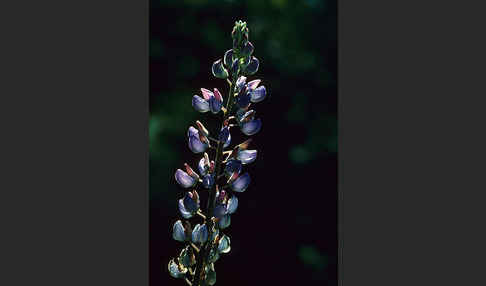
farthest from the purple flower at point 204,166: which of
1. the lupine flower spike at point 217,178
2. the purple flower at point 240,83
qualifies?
the purple flower at point 240,83

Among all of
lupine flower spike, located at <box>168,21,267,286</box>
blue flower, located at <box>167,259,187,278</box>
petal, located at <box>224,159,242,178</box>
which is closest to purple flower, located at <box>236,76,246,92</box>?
lupine flower spike, located at <box>168,21,267,286</box>

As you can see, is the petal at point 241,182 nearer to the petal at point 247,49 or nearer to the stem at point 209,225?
the stem at point 209,225

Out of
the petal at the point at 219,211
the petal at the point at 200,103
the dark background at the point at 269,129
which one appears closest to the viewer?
the petal at the point at 219,211

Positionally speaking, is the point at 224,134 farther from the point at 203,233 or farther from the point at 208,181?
the point at 203,233

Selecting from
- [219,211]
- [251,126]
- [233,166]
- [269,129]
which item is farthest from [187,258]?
[269,129]

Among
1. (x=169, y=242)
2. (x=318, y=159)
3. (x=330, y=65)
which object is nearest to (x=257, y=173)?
(x=318, y=159)

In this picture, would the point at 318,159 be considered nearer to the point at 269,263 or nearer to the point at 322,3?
the point at 269,263
